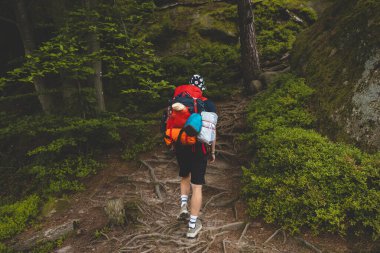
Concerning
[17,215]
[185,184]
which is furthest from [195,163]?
[17,215]

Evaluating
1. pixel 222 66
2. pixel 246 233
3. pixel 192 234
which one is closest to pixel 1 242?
pixel 192 234

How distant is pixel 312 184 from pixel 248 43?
6481mm

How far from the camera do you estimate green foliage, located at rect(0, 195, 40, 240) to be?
6.66 metres

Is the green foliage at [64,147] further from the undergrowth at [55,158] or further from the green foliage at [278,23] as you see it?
the green foliage at [278,23]

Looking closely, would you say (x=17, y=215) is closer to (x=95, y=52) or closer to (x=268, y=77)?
(x=95, y=52)

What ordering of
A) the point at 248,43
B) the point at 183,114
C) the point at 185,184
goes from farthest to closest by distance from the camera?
the point at 248,43, the point at 185,184, the point at 183,114

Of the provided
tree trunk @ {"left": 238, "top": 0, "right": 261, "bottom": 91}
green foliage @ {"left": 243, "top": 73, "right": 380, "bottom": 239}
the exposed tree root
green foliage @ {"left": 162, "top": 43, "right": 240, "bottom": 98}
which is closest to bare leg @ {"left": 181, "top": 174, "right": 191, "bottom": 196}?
green foliage @ {"left": 243, "top": 73, "right": 380, "bottom": 239}

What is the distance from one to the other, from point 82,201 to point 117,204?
2013mm

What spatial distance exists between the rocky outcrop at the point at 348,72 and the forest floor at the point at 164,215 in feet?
7.35

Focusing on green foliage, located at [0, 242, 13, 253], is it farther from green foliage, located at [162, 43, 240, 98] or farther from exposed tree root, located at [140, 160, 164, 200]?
green foliage, located at [162, 43, 240, 98]

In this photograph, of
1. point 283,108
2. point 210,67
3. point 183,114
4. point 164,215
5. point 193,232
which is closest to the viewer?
point 183,114

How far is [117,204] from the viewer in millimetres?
5844

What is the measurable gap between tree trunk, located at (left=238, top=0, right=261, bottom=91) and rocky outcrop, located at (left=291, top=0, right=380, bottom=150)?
6.64ft

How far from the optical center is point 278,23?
1330 cm
